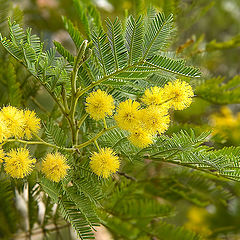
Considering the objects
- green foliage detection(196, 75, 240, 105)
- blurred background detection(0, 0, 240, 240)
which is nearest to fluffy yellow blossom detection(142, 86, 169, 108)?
blurred background detection(0, 0, 240, 240)

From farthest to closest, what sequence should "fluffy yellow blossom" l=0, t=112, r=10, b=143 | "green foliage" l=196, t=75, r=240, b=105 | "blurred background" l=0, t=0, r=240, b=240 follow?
"green foliage" l=196, t=75, r=240, b=105 → "blurred background" l=0, t=0, r=240, b=240 → "fluffy yellow blossom" l=0, t=112, r=10, b=143

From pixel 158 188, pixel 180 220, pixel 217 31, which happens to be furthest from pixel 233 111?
pixel 158 188

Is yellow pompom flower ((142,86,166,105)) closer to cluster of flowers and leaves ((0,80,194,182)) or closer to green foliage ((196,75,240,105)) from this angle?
cluster of flowers and leaves ((0,80,194,182))

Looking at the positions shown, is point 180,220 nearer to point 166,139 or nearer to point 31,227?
point 31,227

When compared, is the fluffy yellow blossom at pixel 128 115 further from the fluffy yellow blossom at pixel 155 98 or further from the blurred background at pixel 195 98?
the blurred background at pixel 195 98

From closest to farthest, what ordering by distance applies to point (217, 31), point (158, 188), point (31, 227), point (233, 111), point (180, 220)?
point (31, 227), point (158, 188), point (180, 220), point (233, 111), point (217, 31)

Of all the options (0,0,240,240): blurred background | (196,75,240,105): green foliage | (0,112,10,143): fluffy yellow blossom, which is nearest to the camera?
(0,112,10,143): fluffy yellow blossom

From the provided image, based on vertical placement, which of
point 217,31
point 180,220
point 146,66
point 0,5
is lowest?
point 180,220
